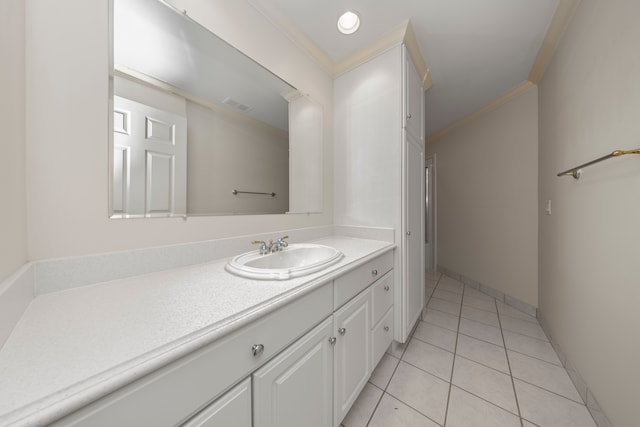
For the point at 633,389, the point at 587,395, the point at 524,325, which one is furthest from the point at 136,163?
the point at 524,325

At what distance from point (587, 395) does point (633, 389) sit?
0.39m

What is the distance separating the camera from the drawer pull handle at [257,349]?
0.60 m

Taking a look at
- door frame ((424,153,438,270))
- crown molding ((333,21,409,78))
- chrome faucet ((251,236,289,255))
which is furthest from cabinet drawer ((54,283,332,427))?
door frame ((424,153,438,270))

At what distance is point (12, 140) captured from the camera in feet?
1.90

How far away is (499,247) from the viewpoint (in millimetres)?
2416

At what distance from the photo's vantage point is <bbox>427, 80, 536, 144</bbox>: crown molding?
6.92ft

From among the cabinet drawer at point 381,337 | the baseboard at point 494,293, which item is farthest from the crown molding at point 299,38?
the baseboard at point 494,293

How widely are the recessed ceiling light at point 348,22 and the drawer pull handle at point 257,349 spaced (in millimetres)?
1876

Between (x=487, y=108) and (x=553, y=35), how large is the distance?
1.00 meters

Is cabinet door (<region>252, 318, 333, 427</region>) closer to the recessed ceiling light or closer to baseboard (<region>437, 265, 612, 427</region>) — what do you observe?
baseboard (<region>437, 265, 612, 427</region>)

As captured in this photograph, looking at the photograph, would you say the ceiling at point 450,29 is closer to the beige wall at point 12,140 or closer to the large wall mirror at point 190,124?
the large wall mirror at point 190,124

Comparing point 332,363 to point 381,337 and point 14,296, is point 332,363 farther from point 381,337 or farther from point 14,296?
point 14,296

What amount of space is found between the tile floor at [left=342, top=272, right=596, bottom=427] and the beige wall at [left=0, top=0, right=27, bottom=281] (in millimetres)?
1433

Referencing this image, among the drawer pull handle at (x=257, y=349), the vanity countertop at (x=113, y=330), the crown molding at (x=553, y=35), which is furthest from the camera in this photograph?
the crown molding at (x=553, y=35)
